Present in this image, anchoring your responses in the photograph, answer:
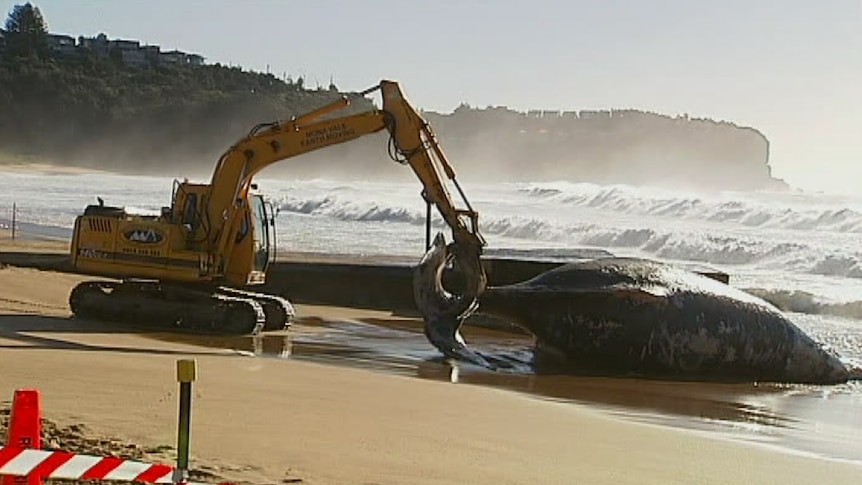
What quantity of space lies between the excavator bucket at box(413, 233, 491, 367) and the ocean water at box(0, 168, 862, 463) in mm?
3759

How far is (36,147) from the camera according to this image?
10562 centimetres

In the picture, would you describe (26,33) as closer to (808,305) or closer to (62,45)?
(62,45)

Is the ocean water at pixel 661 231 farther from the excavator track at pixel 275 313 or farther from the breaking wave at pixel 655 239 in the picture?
the excavator track at pixel 275 313

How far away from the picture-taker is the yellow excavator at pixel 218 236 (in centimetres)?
1652

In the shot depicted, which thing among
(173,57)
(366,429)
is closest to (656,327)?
(366,429)

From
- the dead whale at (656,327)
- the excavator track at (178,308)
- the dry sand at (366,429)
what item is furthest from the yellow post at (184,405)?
the excavator track at (178,308)

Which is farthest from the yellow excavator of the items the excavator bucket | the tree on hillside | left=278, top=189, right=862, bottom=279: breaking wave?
the tree on hillside

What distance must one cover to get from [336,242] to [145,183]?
44878 millimetres

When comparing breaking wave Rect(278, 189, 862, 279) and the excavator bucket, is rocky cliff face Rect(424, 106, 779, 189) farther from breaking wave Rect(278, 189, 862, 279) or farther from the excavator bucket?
the excavator bucket

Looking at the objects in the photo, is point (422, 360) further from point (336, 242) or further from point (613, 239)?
point (613, 239)

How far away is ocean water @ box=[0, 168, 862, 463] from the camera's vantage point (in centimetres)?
1412

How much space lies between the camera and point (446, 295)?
51.2 ft

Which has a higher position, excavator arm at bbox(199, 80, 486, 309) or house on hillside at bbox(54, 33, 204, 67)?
house on hillside at bbox(54, 33, 204, 67)

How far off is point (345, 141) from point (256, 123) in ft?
298
